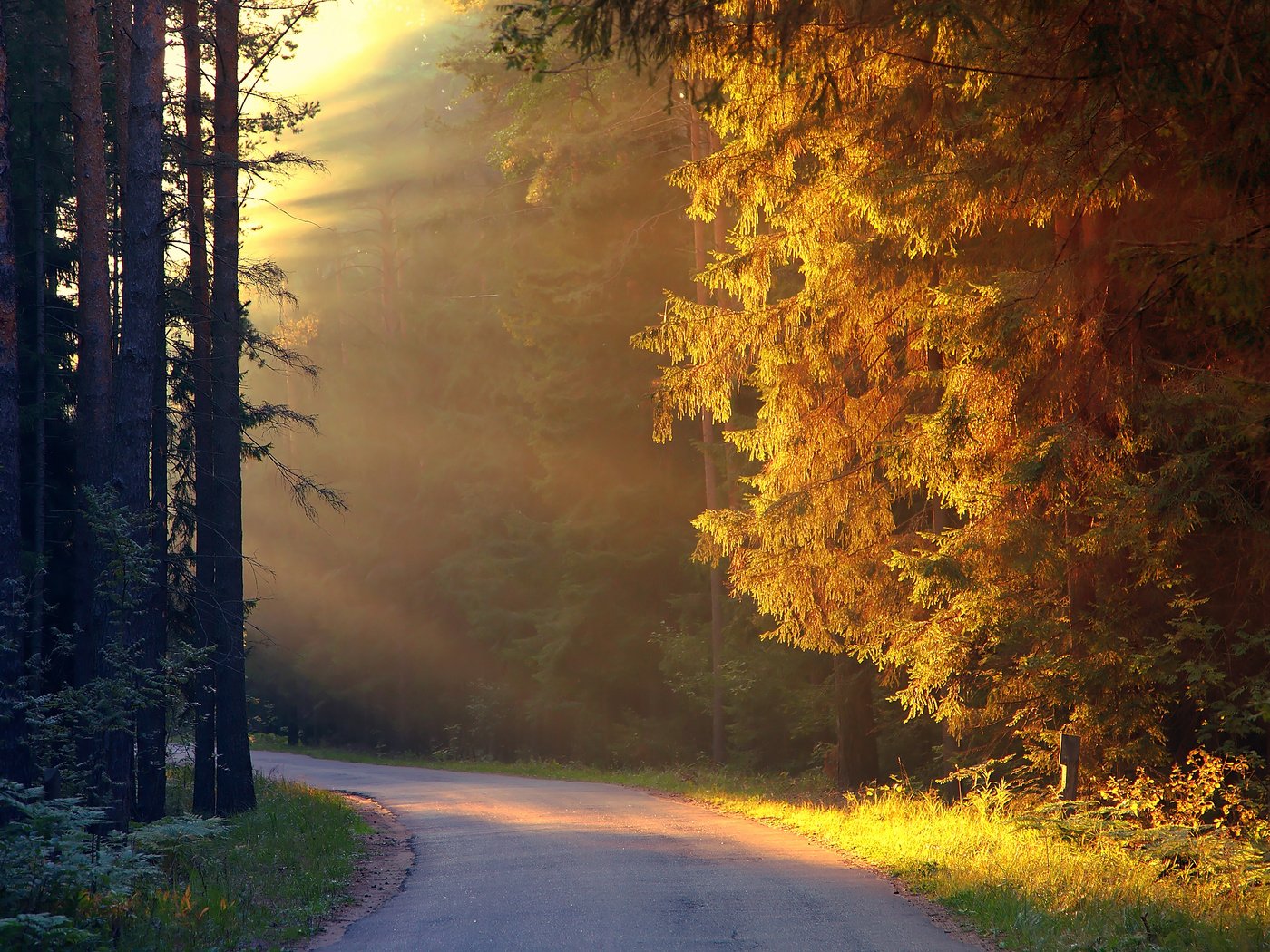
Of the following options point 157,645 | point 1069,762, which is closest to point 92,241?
point 157,645

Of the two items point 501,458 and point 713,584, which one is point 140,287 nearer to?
point 713,584

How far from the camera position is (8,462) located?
1060 cm

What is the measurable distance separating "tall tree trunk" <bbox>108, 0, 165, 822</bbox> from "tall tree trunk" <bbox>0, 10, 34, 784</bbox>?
1381 mm

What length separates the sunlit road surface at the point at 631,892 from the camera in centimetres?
778

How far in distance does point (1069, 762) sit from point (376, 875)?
7.01m

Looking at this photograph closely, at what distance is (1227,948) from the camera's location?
22.7 feet

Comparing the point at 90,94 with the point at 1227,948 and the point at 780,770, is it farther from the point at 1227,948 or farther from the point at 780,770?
the point at 780,770

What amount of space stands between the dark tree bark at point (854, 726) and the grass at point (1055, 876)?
519 cm

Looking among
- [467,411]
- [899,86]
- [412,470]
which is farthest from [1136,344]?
[412,470]

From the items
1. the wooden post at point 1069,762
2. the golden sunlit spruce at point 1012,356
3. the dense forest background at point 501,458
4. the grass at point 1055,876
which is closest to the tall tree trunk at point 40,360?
the dense forest background at point 501,458

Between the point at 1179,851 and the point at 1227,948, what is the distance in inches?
92.1

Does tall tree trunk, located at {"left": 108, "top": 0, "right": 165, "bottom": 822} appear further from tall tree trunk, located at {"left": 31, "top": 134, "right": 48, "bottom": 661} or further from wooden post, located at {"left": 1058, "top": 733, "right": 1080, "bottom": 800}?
wooden post, located at {"left": 1058, "top": 733, "right": 1080, "bottom": 800}

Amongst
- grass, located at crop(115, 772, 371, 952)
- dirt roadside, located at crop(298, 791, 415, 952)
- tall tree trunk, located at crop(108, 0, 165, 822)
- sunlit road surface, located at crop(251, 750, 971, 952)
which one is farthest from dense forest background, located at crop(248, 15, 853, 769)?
tall tree trunk, located at crop(108, 0, 165, 822)

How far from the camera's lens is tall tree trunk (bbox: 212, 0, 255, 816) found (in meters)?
17.0
